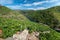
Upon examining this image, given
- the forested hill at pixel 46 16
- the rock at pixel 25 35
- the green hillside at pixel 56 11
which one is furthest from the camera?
the green hillside at pixel 56 11

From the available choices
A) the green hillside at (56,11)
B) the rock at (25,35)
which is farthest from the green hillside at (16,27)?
the green hillside at (56,11)

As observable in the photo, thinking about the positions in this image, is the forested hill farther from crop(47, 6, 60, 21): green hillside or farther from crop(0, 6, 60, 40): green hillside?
crop(0, 6, 60, 40): green hillside

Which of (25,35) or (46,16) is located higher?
(46,16)

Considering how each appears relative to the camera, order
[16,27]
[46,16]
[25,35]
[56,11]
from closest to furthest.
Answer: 1. [25,35]
2. [16,27]
3. [46,16]
4. [56,11]

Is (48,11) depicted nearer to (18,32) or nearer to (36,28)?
(36,28)

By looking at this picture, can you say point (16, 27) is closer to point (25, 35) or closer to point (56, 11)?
point (25, 35)

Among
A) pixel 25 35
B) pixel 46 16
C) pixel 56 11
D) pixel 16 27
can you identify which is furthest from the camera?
pixel 56 11

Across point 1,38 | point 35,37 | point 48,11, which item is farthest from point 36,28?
point 48,11

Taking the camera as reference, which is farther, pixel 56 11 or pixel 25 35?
pixel 56 11

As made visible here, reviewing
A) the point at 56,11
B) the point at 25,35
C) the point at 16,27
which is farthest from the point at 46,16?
the point at 25,35

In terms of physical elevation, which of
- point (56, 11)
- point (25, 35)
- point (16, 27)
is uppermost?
point (56, 11)

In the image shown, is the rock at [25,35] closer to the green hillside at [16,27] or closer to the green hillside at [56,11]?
the green hillside at [16,27]
